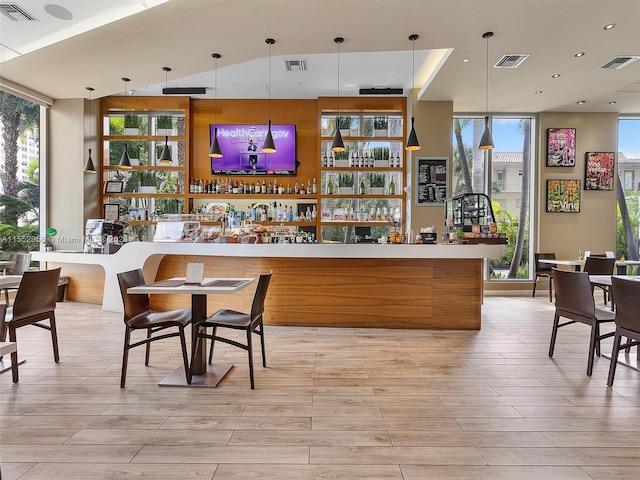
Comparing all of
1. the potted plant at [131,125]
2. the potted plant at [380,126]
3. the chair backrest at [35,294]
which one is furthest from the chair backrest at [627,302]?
the potted plant at [131,125]

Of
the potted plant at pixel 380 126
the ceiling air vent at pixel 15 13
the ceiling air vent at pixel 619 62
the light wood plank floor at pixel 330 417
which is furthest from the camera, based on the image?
the potted plant at pixel 380 126

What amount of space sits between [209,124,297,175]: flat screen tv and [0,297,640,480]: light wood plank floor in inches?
183

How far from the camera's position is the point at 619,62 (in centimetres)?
572

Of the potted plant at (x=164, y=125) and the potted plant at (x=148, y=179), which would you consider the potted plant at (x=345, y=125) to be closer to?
the potted plant at (x=164, y=125)

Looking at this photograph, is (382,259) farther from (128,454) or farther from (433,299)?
(128,454)

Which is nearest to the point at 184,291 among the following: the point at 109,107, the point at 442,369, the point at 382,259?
the point at 442,369

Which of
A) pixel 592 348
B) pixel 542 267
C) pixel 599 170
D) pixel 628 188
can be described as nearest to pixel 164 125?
pixel 592 348

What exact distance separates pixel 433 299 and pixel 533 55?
148 inches

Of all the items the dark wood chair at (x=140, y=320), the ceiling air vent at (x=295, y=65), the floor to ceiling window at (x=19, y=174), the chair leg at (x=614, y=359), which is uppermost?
the ceiling air vent at (x=295, y=65)

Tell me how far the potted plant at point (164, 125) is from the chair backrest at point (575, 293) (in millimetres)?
7542

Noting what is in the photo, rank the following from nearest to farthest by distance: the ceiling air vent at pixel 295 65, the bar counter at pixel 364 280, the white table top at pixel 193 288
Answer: the white table top at pixel 193 288 < the bar counter at pixel 364 280 < the ceiling air vent at pixel 295 65

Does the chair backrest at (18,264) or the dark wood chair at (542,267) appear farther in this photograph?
the dark wood chair at (542,267)

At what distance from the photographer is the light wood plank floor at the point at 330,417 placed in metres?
2.04

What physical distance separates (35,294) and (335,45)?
453 centimetres
